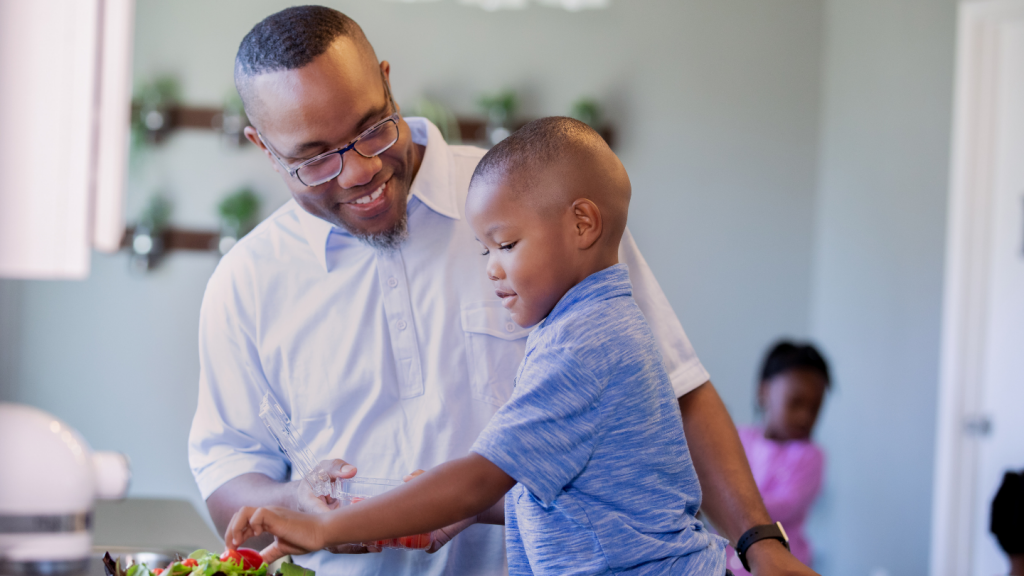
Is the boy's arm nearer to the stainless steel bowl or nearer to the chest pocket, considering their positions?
the chest pocket

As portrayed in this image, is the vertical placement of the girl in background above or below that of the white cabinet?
below

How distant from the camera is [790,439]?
9.64ft

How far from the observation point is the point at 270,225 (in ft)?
4.44

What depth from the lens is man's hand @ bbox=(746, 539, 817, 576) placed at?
975 mm

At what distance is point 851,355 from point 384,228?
120 inches

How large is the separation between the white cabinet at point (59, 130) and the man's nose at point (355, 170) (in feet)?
2.45

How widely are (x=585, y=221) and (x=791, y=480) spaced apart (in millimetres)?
2102

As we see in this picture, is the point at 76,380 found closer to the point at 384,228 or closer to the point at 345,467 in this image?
the point at 384,228

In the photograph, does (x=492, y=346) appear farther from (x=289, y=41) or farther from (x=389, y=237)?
(x=289, y=41)

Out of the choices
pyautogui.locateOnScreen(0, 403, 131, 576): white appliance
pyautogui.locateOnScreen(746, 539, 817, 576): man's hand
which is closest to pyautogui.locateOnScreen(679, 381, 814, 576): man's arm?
pyautogui.locateOnScreen(746, 539, 817, 576): man's hand

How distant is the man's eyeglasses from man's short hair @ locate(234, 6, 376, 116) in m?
0.12

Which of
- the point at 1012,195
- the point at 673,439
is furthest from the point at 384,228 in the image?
the point at 1012,195

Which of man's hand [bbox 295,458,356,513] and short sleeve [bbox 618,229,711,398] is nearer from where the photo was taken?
man's hand [bbox 295,458,356,513]

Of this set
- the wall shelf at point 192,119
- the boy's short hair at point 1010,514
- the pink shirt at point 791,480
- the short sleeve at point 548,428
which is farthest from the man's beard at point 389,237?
the wall shelf at point 192,119
